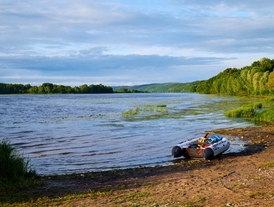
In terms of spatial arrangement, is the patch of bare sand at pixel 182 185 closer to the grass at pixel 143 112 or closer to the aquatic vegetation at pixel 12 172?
the aquatic vegetation at pixel 12 172

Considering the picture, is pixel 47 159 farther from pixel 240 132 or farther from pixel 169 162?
pixel 240 132

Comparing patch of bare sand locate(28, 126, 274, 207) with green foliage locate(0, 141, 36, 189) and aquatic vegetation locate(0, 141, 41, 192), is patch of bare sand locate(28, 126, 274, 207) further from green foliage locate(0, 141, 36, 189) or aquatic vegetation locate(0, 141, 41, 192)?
green foliage locate(0, 141, 36, 189)

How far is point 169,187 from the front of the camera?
11.9 m

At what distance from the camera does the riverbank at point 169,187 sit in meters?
10.0

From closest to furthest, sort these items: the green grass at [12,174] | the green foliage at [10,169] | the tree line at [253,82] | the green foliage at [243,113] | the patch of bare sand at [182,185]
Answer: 1. the patch of bare sand at [182,185]
2. the green grass at [12,174]
3. the green foliage at [10,169]
4. the green foliage at [243,113]
5. the tree line at [253,82]

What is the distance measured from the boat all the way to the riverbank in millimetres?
1020

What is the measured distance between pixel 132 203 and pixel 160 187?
2.33m

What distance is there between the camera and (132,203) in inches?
385

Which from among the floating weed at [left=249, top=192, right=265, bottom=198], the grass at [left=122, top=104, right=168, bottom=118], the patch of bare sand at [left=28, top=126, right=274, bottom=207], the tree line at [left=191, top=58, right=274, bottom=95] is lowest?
the patch of bare sand at [left=28, top=126, right=274, bottom=207]

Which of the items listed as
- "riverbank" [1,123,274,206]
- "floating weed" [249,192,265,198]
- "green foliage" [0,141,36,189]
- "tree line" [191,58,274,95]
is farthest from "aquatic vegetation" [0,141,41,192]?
"tree line" [191,58,274,95]

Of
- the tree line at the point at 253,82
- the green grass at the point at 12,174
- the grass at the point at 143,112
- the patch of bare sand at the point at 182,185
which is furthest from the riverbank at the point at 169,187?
the tree line at the point at 253,82

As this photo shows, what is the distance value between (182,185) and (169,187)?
1.80 feet

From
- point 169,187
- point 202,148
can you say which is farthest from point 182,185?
point 202,148

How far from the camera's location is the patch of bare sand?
9.98 m
